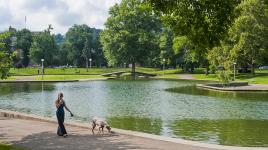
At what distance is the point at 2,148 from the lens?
14984 mm

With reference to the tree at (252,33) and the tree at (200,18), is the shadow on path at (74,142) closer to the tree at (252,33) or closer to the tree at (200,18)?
the tree at (200,18)

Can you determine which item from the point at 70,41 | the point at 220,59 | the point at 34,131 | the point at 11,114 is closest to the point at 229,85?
the point at 220,59

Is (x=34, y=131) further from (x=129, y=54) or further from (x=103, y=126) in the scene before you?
(x=129, y=54)

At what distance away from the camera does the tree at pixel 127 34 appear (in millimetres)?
96938

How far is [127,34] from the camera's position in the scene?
96188 millimetres

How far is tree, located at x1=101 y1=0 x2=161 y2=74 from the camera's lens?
318 ft

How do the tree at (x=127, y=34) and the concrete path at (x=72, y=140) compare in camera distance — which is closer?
the concrete path at (x=72, y=140)

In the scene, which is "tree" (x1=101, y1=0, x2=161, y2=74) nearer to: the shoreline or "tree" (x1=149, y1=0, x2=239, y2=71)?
the shoreline

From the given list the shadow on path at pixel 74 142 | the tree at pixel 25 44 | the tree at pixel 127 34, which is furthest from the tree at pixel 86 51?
the shadow on path at pixel 74 142

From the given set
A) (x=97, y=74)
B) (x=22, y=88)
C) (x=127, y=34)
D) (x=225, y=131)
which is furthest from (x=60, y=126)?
(x=97, y=74)

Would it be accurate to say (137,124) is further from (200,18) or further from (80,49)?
(80,49)

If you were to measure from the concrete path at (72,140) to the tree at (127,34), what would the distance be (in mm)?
75938

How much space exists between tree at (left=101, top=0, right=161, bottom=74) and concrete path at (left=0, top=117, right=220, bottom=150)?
249 feet

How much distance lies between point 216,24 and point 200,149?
4427mm
